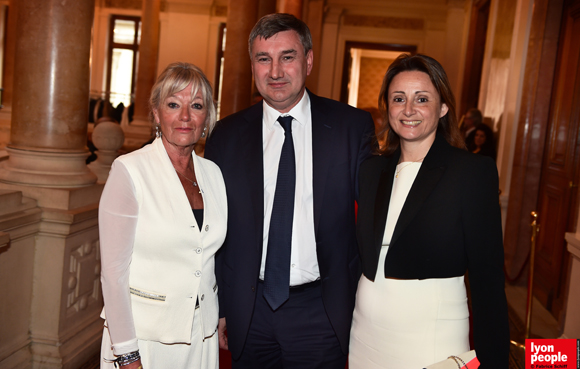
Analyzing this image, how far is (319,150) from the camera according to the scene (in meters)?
2.00

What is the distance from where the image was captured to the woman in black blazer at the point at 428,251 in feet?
5.21

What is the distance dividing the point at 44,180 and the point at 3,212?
0.41 metres

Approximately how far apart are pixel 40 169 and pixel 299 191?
6.35 ft

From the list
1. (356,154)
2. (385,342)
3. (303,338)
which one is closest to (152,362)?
(303,338)

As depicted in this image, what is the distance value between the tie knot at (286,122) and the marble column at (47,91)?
5.72ft

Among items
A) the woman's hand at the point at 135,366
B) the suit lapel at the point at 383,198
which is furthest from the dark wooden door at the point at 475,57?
the woman's hand at the point at 135,366

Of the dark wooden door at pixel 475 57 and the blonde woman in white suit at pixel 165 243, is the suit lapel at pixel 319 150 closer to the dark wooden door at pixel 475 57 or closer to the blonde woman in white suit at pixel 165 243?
the blonde woman in white suit at pixel 165 243

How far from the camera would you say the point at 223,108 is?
632cm

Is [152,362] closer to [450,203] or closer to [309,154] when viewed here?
[309,154]

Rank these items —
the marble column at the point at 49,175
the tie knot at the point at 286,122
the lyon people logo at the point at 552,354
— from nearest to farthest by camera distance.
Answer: the lyon people logo at the point at 552,354, the tie knot at the point at 286,122, the marble column at the point at 49,175

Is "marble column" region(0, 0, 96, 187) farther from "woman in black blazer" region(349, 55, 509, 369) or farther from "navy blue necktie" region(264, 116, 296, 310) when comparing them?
"woman in black blazer" region(349, 55, 509, 369)

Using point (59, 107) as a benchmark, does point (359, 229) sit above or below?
below

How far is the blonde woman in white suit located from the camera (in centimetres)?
162

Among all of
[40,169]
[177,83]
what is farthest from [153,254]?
[40,169]
